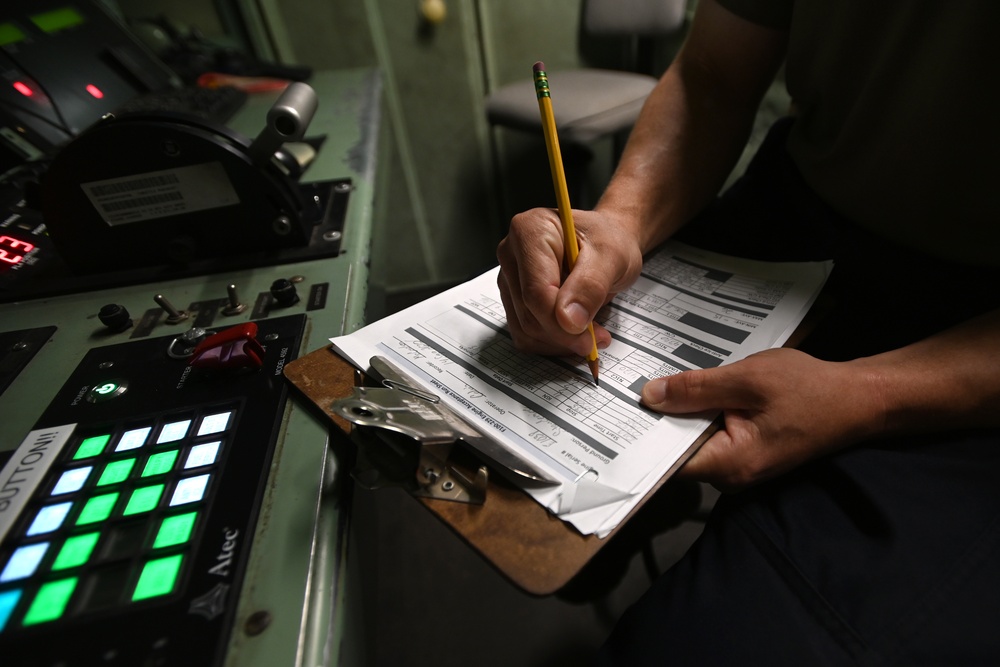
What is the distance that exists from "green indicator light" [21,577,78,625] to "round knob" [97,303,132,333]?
1.00ft

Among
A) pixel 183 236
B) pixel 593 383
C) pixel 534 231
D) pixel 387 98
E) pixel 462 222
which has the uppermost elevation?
pixel 387 98

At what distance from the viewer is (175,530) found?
31cm

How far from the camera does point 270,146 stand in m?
0.57

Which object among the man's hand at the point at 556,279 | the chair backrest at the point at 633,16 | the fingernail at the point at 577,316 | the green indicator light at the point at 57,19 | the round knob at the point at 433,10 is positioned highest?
the round knob at the point at 433,10

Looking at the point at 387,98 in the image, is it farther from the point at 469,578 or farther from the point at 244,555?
the point at 244,555

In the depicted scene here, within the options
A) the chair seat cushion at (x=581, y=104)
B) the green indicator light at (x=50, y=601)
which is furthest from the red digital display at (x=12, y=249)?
the chair seat cushion at (x=581, y=104)

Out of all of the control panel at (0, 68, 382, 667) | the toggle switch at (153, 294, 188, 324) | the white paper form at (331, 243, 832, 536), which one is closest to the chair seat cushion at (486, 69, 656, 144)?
the white paper form at (331, 243, 832, 536)

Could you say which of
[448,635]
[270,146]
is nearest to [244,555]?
[270,146]

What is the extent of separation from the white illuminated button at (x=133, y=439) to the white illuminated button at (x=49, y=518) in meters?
0.05

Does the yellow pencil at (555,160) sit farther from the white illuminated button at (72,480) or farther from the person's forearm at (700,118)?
the white illuminated button at (72,480)

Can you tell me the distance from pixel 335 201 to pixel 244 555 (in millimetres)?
555

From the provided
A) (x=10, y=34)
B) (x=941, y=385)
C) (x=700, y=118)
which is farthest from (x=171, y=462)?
(x=10, y=34)

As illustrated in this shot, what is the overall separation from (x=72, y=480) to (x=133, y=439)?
0.14 feet

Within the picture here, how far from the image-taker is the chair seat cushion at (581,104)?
1263 millimetres
